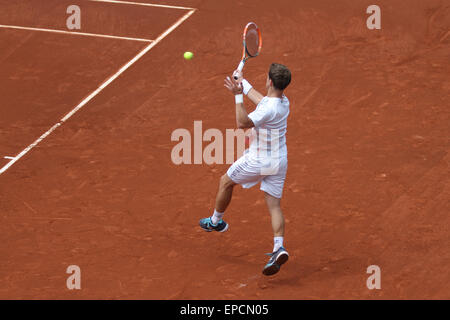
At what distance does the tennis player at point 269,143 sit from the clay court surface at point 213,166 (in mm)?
636

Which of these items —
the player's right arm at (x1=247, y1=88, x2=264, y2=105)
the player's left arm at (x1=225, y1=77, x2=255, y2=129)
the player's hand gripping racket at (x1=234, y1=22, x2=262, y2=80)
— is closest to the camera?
the player's left arm at (x1=225, y1=77, x2=255, y2=129)

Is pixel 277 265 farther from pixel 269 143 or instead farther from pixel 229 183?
pixel 269 143

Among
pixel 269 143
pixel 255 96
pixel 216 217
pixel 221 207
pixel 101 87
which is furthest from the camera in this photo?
pixel 101 87

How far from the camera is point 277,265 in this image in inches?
398

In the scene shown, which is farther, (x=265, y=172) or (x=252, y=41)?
(x=252, y=41)

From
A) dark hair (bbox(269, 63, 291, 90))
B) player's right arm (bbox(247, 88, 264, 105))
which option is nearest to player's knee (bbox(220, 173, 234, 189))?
player's right arm (bbox(247, 88, 264, 105))

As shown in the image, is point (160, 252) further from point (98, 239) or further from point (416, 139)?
point (416, 139)

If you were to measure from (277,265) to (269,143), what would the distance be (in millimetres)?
1342

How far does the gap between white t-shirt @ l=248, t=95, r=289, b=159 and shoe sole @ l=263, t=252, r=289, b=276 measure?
1105mm

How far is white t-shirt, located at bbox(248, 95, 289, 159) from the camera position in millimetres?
9984

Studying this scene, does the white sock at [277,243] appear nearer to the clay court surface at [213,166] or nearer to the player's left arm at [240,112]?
the clay court surface at [213,166]

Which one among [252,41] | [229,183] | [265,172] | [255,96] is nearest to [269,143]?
[265,172]
